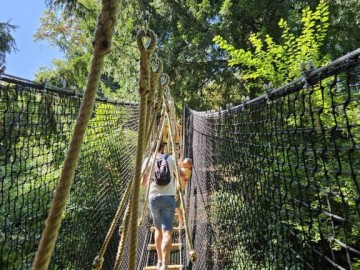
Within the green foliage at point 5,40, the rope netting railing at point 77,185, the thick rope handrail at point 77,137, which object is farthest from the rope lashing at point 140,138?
the green foliage at point 5,40

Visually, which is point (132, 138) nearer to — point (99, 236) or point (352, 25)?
point (99, 236)

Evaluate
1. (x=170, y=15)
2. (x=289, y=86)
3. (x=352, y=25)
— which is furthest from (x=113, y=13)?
(x=170, y=15)

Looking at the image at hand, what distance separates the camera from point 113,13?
1.75 feet

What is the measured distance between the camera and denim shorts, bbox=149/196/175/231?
2.65m

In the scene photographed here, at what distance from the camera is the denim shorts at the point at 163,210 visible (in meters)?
2.65

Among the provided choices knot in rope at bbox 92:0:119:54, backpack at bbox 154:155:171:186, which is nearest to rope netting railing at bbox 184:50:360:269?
backpack at bbox 154:155:171:186

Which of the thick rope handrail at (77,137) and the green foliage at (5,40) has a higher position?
the green foliage at (5,40)

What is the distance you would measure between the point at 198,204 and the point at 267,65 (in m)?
1.98

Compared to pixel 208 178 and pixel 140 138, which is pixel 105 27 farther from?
pixel 208 178

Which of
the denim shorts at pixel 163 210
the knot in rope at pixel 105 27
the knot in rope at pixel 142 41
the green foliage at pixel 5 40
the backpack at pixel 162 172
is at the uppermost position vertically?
the green foliage at pixel 5 40

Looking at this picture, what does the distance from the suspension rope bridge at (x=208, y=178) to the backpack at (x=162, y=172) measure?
121mm

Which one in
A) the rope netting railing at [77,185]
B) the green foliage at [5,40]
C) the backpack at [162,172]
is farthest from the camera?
the green foliage at [5,40]

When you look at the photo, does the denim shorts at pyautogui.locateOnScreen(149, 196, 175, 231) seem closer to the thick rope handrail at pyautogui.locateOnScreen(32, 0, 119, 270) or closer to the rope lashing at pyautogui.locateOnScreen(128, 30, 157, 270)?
the rope lashing at pyautogui.locateOnScreen(128, 30, 157, 270)

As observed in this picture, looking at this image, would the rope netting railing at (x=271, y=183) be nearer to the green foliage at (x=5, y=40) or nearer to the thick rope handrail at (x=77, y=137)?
the thick rope handrail at (x=77, y=137)
